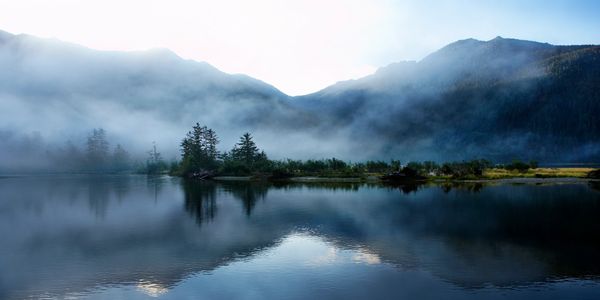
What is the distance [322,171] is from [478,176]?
141ft

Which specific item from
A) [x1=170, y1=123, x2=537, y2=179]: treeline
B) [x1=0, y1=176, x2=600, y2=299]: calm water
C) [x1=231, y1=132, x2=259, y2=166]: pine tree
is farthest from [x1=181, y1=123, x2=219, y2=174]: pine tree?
[x1=0, y1=176, x2=600, y2=299]: calm water

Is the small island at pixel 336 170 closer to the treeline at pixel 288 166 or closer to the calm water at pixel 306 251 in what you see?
the treeline at pixel 288 166

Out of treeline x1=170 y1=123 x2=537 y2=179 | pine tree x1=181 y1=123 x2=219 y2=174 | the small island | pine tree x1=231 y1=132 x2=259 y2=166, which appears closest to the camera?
the small island

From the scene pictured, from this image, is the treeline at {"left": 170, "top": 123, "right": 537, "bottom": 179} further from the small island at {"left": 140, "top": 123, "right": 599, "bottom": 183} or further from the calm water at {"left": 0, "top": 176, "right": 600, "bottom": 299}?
the calm water at {"left": 0, "top": 176, "right": 600, "bottom": 299}

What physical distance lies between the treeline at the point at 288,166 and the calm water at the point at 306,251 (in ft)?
183

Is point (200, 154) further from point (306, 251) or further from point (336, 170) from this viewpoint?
point (306, 251)

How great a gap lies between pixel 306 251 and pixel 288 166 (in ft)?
331

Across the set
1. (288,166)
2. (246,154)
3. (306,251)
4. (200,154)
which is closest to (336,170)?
(288,166)

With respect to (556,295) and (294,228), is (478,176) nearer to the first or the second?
(294,228)

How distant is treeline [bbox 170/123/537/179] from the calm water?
55796 mm

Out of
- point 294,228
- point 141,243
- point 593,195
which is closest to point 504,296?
point 294,228

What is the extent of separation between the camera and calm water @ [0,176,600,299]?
72.9 feet

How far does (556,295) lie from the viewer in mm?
20984

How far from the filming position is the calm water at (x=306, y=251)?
875 inches
